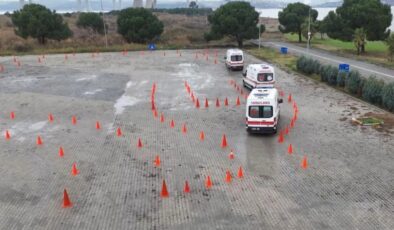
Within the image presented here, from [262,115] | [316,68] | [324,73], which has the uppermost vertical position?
[316,68]

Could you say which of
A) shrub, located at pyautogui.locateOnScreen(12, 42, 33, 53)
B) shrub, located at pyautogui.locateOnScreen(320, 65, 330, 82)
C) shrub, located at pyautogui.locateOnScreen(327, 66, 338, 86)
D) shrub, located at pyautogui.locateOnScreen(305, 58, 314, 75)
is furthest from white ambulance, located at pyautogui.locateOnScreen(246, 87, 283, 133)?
shrub, located at pyautogui.locateOnScreen(12, 42, 33, 53)

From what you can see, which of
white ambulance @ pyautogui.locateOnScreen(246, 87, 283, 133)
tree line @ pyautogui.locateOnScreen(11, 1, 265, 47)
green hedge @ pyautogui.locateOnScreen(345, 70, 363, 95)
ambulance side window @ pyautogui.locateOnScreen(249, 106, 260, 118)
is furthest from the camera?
tree line @ pyautogui.locateOnScreen(11, 1, 265, 47)

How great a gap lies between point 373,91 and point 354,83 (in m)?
2.90

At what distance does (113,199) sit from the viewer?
13680 mm

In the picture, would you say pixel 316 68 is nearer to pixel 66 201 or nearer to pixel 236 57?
pixel 236 57

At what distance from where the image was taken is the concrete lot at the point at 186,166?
1248 cm

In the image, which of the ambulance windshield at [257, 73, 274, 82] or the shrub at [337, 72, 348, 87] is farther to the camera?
the shrub at [337, 72, 348, 87]

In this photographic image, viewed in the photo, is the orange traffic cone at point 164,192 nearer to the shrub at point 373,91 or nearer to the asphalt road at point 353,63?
the shrub at point 373,91

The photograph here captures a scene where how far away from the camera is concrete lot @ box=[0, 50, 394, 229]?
492 inches

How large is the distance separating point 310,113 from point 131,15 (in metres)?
48.2

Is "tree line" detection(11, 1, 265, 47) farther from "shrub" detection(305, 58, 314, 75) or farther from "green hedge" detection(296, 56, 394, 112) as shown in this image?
"green hedge" detection(296, 56, 394, 112)

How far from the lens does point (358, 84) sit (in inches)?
1123

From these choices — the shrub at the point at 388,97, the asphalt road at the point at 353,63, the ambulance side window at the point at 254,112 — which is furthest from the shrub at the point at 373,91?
the ambulance side window at the point at 254,112

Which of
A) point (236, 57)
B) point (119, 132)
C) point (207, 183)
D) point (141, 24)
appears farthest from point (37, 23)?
point (207, 183)
